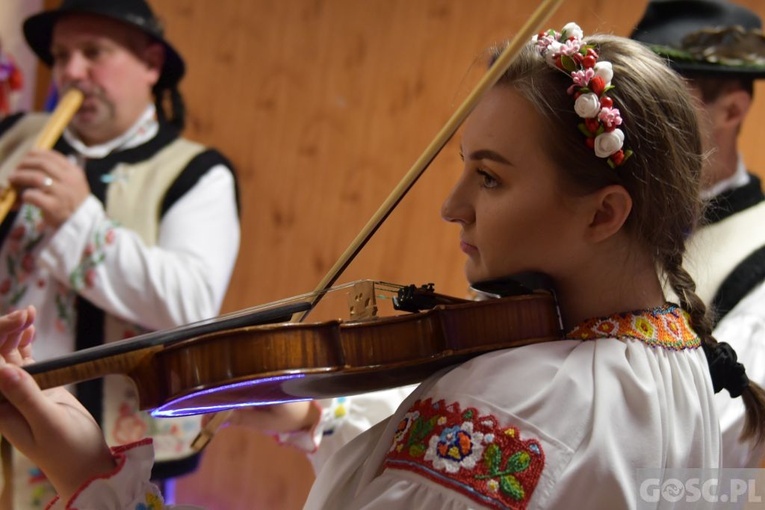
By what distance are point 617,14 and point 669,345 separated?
70.3 inches

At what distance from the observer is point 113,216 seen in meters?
1.90

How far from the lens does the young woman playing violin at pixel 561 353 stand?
2.70ft

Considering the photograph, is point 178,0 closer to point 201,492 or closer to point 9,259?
point 9,259

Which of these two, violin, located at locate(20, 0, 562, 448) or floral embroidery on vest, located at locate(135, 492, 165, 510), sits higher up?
violin, located at locate(20, 0, 562, 448)

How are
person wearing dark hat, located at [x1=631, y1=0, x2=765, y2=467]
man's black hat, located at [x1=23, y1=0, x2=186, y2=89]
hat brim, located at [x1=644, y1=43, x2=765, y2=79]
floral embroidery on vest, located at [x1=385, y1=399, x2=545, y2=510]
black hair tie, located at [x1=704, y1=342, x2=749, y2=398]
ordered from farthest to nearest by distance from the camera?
man's black hat, located at [x1=23, y1=0, x2=186, y2=89]
hat brim, located at [x1=644, y1=43, x2=765, y2=79]
person wearing dark hat, located at [x1=631, y1=0, x2=765, y2=467]
black hair tie, located at [x1=704, y1=342, x2=749, y2=398]
floral embroidery on vest, located at [x1=385, y1=399, x2=545, y2=510]

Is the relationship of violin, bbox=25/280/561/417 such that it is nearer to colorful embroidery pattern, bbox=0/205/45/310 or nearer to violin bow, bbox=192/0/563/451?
violin bow, bbox=192/0/563/451

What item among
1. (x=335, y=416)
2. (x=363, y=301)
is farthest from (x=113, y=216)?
(x=363, y=301)

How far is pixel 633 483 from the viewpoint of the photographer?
0.84 metres

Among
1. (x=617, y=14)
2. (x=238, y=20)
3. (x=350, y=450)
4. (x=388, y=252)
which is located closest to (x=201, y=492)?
(x=388, y=252)

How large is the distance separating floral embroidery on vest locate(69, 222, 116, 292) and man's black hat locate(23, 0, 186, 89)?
479 mm

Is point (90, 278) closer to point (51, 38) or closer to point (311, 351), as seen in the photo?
point (51, 38)

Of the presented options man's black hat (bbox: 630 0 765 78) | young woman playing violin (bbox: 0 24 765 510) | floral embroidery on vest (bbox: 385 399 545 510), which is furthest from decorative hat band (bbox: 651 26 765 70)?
floral embroidery on vest (bbox: 385 399 545 510)

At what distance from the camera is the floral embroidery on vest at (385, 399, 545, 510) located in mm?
804

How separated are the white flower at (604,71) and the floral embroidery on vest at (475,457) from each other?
355 millimetres
